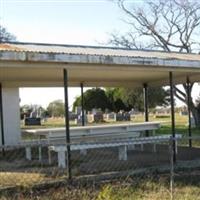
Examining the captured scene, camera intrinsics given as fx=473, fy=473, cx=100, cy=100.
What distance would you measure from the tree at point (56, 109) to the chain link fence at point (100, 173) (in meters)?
67.9

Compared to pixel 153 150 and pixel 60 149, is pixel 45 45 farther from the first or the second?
pixel 153 150

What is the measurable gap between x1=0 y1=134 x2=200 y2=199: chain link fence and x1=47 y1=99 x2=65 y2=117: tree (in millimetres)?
67892

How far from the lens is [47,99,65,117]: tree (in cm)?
8504

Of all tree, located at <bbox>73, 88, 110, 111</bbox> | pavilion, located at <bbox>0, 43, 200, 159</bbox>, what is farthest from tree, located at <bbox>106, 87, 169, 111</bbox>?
pavilion, located at <bbox>0, 43, 200, 159</bbox>

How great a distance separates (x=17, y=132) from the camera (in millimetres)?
19344

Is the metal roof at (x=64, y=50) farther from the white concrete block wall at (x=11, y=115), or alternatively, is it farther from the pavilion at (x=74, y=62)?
the white concrete block wall at (x=11, y=115)

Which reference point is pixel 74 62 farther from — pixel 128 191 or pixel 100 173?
pixel 128 191

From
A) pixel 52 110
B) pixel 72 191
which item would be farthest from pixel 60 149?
pixel 52 110

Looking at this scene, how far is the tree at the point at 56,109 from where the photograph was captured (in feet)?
279

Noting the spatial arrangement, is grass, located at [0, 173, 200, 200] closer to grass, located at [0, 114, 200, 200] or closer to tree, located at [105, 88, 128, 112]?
grass, located at [0, 114, 200, 200]

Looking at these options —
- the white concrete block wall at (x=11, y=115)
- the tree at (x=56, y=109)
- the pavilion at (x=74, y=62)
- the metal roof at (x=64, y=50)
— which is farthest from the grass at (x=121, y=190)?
the tree at (x=56, y=109)

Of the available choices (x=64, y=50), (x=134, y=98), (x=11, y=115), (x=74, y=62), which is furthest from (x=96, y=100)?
(x=74, y=62)

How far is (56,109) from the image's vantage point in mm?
89875

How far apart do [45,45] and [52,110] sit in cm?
7735
